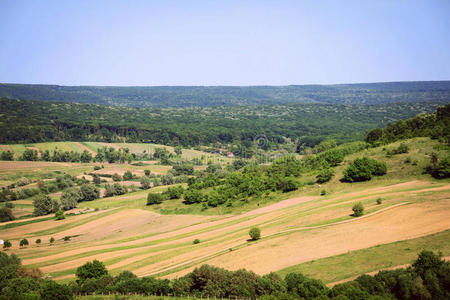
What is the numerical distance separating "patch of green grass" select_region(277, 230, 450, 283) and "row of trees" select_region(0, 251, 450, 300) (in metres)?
2.66

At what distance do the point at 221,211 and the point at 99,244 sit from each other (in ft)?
88.3

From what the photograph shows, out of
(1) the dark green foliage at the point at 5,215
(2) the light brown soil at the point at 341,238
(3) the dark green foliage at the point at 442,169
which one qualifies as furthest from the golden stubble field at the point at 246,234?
(1) the dark green foliage at the point at 5,215

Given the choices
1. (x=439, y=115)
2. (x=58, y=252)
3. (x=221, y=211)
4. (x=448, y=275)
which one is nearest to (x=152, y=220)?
(x=221, y=211)

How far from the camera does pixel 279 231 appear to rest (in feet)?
161

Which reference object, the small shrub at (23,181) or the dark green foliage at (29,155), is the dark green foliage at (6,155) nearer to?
the dark green foliage at (29,155)

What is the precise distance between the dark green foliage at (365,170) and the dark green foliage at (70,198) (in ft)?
249

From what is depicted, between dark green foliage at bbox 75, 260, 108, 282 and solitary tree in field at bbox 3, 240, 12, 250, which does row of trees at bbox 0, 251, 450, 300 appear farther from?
solitary tree in field at bbox 3, 240, 12, 250

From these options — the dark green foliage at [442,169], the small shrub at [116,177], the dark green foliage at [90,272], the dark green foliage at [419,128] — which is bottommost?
the small shrub at [116,177]

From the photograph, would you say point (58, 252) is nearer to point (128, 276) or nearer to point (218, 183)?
point (128, 276)

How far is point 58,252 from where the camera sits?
57625 mm

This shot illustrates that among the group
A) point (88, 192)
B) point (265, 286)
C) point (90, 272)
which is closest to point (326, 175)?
point (265, 286)

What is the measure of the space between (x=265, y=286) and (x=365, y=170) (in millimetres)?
50696

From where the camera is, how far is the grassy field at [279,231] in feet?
119

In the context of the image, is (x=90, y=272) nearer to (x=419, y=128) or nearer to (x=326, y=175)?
(x=326, y=175)
